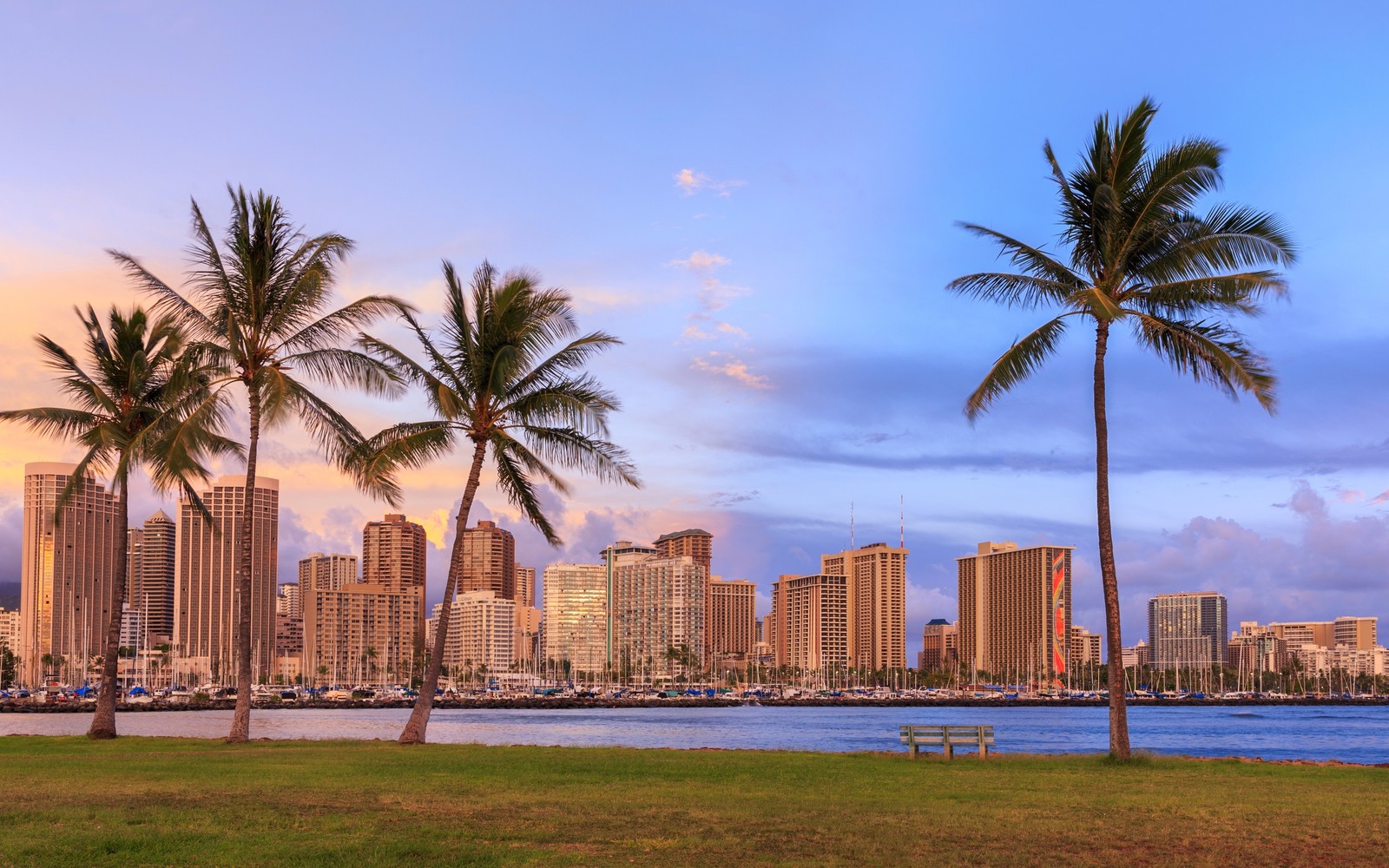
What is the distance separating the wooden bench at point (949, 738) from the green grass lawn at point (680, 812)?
0.63 metres

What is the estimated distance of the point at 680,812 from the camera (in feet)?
48.7

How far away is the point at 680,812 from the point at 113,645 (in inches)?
951

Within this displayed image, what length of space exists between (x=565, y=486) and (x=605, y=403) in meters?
2.48

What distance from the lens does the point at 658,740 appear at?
74.4 meters

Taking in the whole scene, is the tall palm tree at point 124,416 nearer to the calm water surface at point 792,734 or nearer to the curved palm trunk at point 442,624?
the curved palm trunk at point 442,624

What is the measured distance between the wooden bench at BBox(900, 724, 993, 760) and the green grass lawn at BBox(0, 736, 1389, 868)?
633 mm

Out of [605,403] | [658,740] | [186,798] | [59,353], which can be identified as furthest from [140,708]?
[186,798]

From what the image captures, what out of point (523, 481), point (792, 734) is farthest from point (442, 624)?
point (792, 734)

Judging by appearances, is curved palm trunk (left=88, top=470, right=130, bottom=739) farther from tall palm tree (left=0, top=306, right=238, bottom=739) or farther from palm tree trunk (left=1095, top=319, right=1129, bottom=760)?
palm tree trunk (left=1095, top=319, right=1129, bottom=760)

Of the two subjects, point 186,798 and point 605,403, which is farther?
point 605,403

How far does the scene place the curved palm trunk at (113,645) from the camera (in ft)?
104

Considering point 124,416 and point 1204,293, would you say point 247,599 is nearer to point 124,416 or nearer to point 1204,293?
point 124,416

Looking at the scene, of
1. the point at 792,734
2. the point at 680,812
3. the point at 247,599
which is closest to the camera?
the point at 680,812

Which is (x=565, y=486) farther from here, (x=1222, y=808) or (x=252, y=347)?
(x=1222, y=808)
